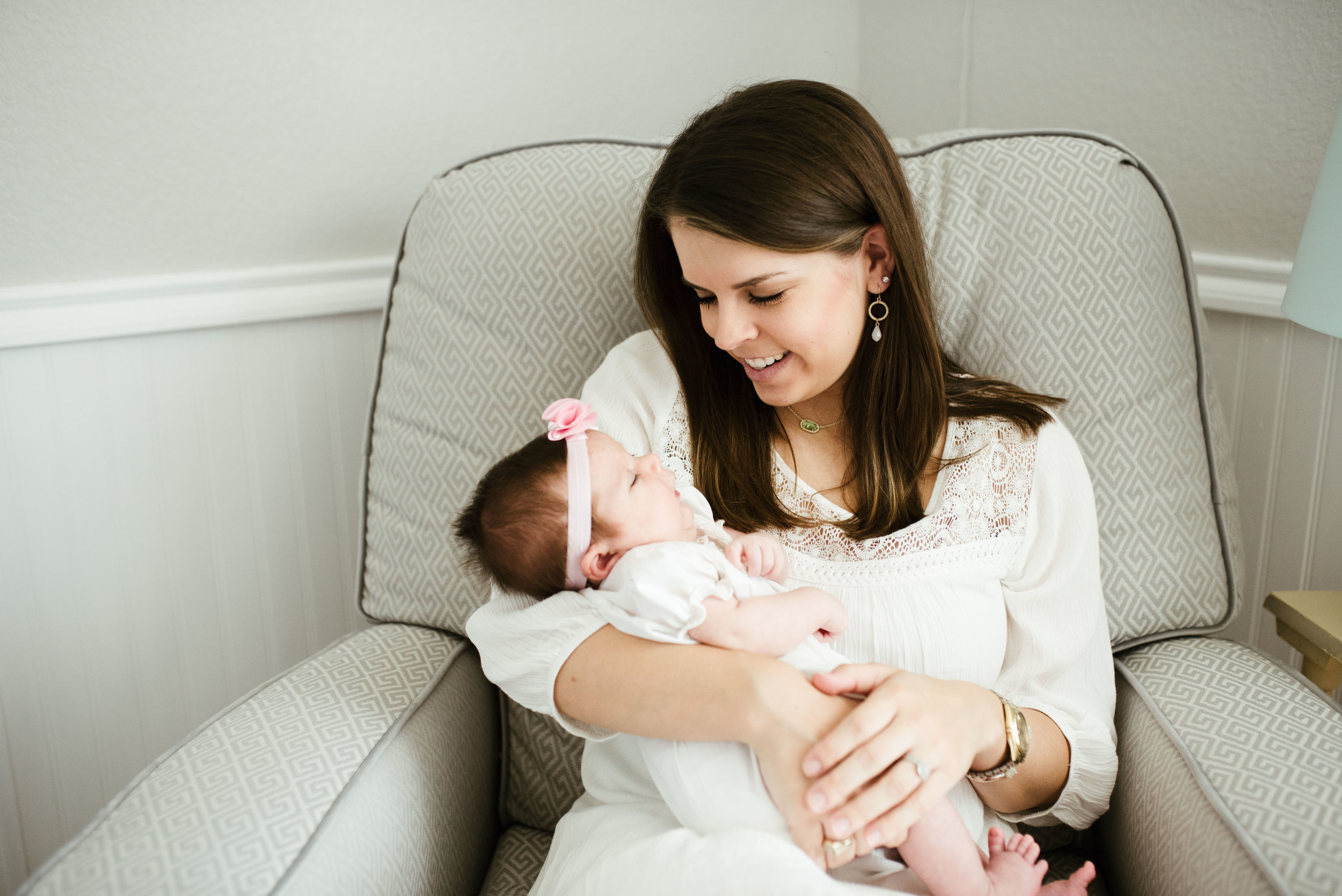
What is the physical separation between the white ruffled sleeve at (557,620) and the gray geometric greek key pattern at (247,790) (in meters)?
0.17

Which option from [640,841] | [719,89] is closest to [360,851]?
[640,841]

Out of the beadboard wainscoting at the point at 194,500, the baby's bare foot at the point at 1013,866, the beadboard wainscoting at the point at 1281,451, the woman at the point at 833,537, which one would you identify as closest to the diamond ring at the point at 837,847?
the woman at the point at 833,537

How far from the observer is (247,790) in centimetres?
94

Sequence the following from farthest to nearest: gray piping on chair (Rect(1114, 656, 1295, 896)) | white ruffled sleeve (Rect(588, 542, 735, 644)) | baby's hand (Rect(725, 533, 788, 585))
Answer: baby's hand (Rect(725, 533, 788, 585))
white ruffled sleeve (Rect(588, 542, 735, 644))
gray piping on chair (Rect(1114, 656, 1295, 896))

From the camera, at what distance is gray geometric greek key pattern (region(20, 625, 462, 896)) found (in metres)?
0.84

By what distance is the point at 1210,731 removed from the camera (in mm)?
1006

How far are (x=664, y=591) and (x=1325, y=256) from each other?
830mm

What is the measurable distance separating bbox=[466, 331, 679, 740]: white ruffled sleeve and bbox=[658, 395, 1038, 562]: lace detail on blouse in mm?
101

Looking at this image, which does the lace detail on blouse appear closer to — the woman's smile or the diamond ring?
the woman's smile

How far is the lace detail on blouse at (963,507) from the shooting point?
109cm

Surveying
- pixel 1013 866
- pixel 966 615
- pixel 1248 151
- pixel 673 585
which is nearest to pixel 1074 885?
pixel 1013 866

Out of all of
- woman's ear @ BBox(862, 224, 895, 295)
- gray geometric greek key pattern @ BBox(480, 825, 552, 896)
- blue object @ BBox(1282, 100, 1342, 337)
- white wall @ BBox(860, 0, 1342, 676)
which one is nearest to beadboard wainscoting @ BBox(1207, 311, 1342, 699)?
white wall @ BBox(860, 0, 1342, 676)

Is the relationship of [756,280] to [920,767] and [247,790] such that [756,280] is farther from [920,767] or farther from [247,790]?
[247,790]

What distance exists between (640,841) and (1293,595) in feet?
3.16
